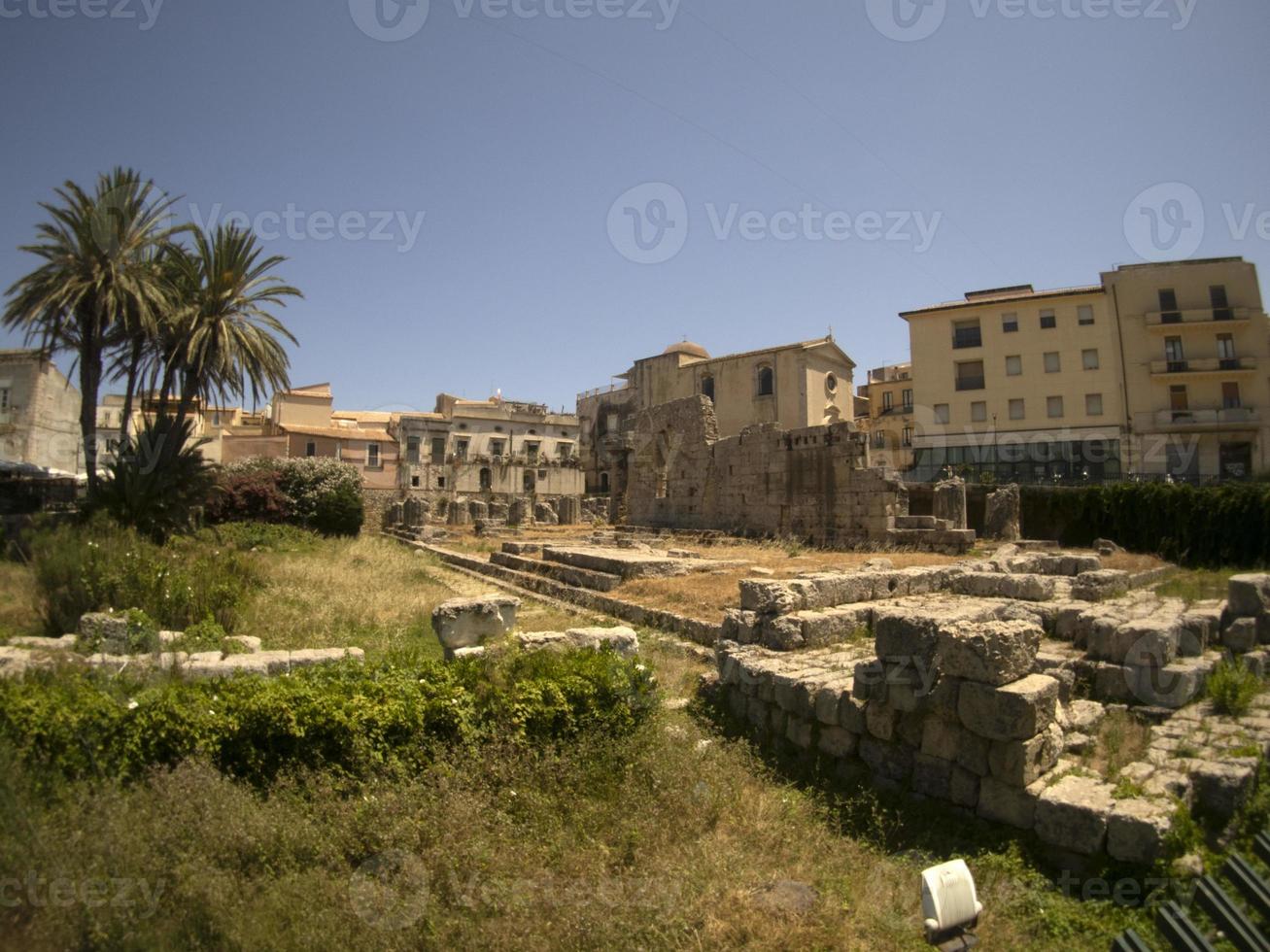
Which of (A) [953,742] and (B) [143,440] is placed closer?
(A) [953,742]

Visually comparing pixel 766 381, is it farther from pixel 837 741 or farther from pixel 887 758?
pixel 887 758

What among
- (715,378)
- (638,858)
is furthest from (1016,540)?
(715,378)

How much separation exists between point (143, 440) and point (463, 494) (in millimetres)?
34512

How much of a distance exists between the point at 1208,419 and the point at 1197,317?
4982mm

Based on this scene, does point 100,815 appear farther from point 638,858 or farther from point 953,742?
point 953,742

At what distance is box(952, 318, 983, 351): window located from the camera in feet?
123

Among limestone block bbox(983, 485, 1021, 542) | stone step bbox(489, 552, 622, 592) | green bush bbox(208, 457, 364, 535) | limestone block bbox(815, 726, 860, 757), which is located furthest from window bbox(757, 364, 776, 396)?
limestone block bbox(815, 726, 860, 757)

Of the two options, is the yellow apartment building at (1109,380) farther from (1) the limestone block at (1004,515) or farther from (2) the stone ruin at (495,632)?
(2) the stone ruin at (495,632)

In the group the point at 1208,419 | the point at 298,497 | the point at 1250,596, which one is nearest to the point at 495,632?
the point at 1250,596

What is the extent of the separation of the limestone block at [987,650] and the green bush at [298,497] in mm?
23834

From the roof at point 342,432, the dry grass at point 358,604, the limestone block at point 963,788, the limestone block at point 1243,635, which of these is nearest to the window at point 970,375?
the dry grass at point 358,604

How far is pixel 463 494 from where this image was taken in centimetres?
5288

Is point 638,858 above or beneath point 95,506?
beneath
